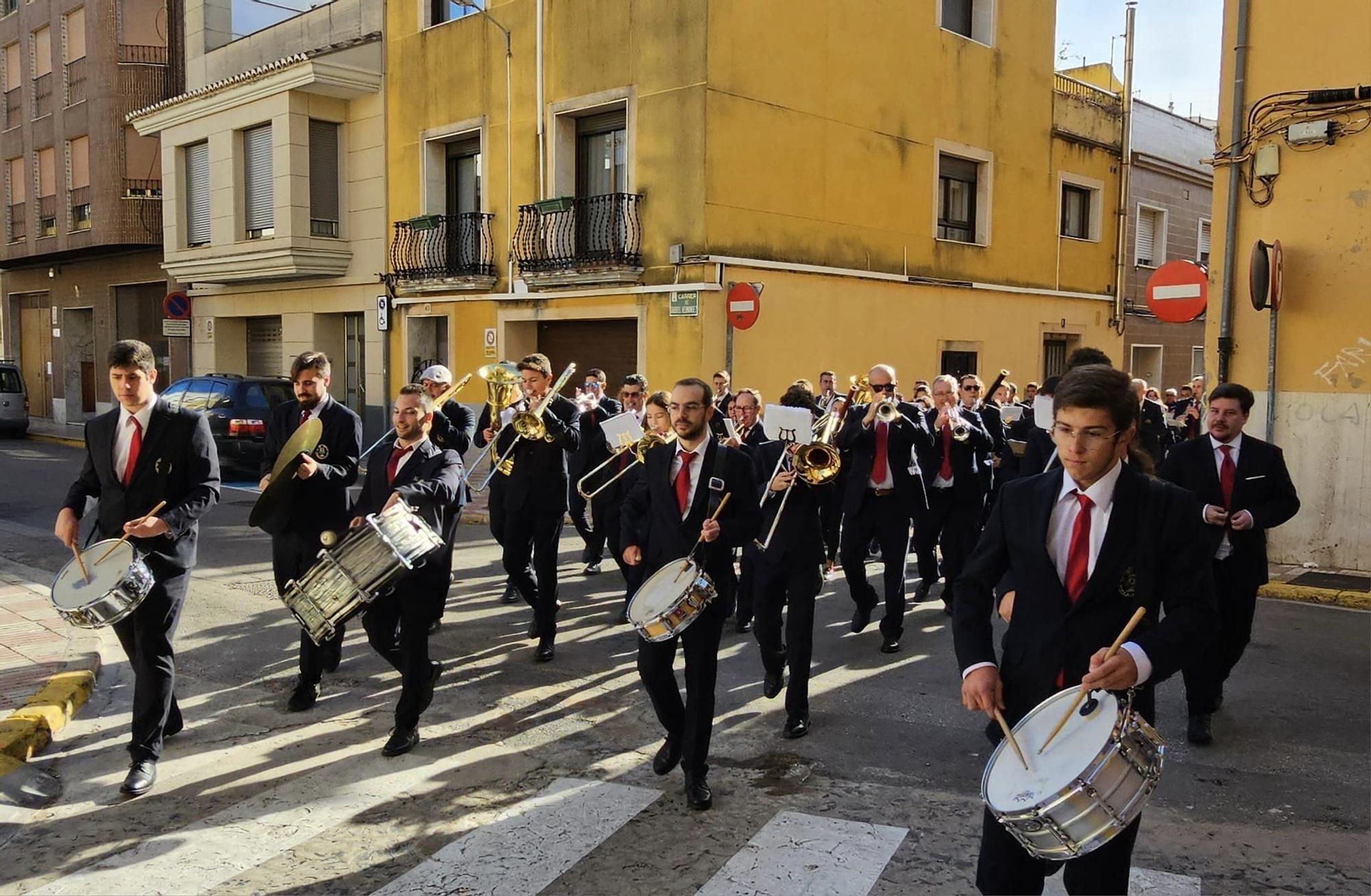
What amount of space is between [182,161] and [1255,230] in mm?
21279

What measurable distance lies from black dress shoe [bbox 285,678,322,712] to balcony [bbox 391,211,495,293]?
42.1 feet

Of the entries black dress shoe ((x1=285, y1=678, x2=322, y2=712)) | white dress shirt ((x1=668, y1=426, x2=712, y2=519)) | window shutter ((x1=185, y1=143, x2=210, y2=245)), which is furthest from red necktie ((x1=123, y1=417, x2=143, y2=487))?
window shutter ((x1=185, y1=143, x2=210, y2=245))

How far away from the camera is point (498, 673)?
23.1 ft

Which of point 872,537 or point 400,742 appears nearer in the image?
point 400,742

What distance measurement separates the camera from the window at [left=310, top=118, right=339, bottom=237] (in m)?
20.9

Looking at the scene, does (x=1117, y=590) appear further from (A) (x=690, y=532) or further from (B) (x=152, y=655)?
(B) (x=152, y=655)

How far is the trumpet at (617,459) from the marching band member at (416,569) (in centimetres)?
189

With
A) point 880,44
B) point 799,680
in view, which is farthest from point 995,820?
point 880,44

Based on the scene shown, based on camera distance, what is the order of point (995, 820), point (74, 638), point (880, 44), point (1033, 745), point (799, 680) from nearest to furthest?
point (1033, 745) → point (995, 820) → point (799, 680) → point (74, 638) → point (880, 44)

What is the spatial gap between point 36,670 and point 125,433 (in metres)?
2.33

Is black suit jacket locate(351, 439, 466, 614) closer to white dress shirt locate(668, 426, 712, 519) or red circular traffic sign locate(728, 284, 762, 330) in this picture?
white dress shirt locate(668, 426, 712, 519)

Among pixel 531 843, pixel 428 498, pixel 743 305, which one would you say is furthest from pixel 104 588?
pixel 743 305

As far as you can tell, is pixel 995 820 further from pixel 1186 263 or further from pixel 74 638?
pixel 1186 263

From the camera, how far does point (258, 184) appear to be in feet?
71.4
